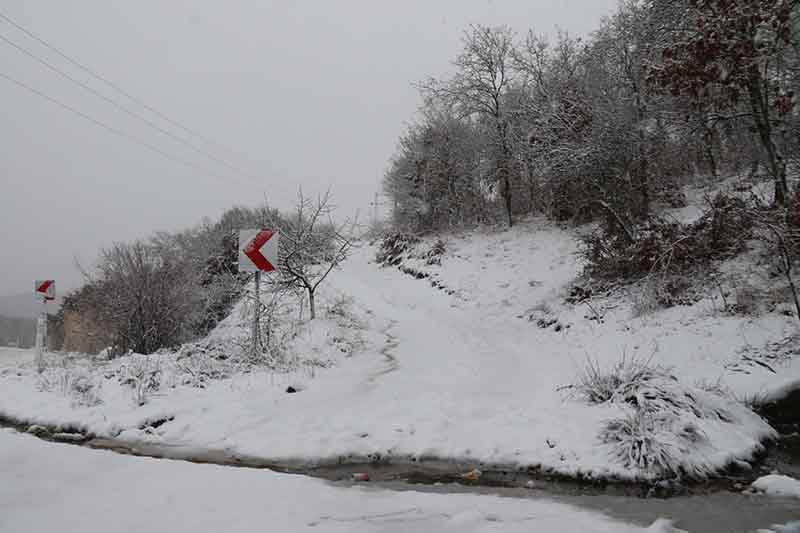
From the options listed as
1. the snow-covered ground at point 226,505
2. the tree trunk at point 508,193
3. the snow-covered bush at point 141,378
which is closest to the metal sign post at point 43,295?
the snow-covered bush at point 141,378

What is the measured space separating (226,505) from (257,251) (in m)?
6.30

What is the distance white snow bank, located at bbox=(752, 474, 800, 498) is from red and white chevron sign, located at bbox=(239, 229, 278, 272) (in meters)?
8.25

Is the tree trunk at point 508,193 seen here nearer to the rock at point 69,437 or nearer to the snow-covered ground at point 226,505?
the snow-covered ground at point 226,505

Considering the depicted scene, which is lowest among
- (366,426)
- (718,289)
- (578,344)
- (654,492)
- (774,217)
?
(654,492)

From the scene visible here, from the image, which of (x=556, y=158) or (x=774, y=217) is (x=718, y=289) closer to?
(x=774, y=217)

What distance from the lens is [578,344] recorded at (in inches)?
392

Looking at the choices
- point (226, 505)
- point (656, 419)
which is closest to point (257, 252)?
point (226, 505)

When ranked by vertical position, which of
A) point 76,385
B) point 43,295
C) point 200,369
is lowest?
point 76,385

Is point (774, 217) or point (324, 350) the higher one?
point (774, 217)

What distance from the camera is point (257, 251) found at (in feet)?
30.3

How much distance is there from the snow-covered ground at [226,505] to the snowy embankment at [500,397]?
98 centimetres

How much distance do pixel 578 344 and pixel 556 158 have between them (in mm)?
8836

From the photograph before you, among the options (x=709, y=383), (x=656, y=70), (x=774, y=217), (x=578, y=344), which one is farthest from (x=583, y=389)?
(x=656, y=70)

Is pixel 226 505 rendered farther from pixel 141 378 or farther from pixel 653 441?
pixel 141 378
